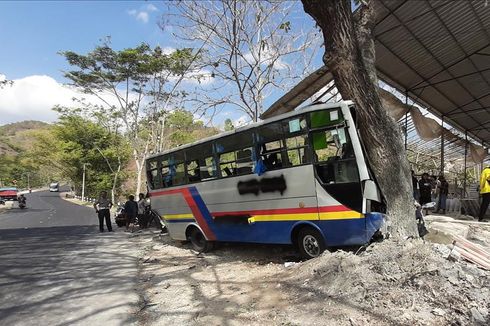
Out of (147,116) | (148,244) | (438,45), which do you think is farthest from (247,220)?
(147,116)

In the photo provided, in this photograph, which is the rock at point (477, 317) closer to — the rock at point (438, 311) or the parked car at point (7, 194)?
the rock at point (438, 311)

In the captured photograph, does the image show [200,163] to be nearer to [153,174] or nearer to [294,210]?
[153,174]

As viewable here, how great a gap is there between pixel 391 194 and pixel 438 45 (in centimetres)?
628

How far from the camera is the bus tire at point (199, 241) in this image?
10.7m

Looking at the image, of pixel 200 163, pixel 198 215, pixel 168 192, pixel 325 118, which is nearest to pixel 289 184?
pixel 325 118

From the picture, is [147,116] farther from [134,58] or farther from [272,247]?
[272,247]

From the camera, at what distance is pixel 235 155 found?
8.95m

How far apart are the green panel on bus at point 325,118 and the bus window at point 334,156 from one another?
14cm

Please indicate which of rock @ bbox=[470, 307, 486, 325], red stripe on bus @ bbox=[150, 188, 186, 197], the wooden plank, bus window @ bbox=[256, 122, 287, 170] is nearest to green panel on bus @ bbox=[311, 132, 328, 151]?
bus window @ bbox=[256, 122, 287, 170]

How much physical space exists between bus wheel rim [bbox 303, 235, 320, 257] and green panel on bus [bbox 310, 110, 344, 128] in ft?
6.85

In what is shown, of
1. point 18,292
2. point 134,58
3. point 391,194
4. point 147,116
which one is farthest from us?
point 147,116

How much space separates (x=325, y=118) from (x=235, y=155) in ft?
8.11

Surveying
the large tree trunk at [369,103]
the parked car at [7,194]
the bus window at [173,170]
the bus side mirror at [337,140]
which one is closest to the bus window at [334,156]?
the bus side mirror at [337,140]

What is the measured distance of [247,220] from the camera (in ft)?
28.7
